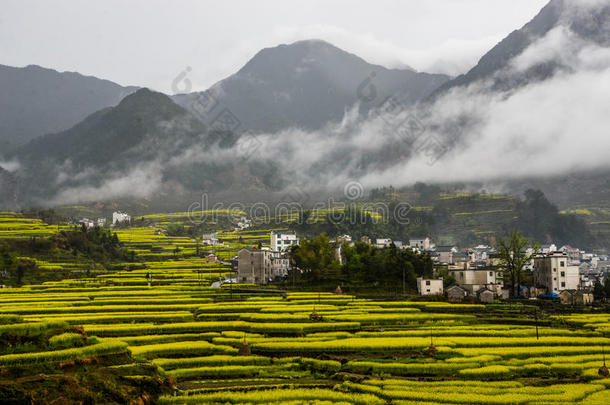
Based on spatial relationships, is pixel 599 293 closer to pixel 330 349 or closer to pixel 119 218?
pixel 330 349

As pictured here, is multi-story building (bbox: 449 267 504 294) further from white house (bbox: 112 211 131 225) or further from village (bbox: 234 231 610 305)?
white house (bbox: 112 211 131 225)

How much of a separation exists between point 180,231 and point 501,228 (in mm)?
91336

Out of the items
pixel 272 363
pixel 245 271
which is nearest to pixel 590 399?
pixel 272 363

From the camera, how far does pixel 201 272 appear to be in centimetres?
8131

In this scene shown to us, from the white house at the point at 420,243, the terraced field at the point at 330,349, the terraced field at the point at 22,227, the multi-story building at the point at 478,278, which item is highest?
the terraced field at the point at 22,227

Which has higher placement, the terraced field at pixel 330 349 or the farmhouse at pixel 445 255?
the farmhouse at pixel 445 255

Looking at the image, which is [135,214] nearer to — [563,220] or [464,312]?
[563,220]

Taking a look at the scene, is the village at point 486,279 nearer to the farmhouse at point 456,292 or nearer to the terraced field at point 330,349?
the farmhouse at point 456,292

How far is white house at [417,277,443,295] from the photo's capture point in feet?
216

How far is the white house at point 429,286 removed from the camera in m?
65.9

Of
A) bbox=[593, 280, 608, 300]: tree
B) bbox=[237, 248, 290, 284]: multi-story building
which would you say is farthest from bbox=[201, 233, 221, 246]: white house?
bbox=[593, 280, 608, 300]: tree

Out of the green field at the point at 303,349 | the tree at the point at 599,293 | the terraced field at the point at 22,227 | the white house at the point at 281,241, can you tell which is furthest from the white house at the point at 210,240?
the tree at the point at 599,293

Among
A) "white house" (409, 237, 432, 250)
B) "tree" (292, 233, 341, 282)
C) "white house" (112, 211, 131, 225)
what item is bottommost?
"tree" (292, 233, 341, 282)

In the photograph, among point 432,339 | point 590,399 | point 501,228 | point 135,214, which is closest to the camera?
point 590,399
